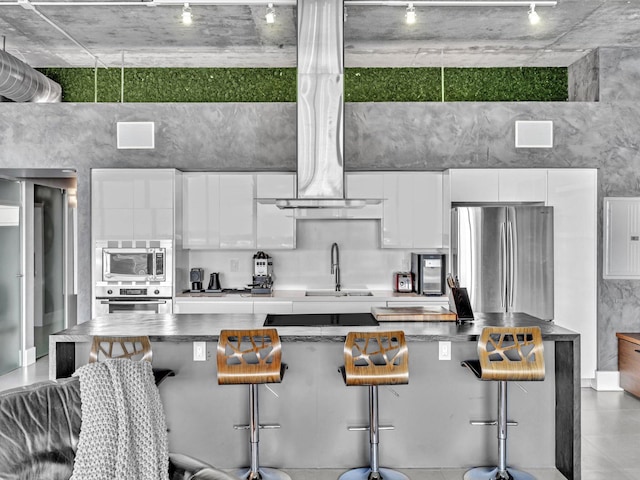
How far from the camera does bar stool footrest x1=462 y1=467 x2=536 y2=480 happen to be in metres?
3.77

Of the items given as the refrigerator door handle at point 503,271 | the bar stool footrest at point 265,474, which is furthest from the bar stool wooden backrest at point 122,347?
the refrigerator door handle at point 503,271

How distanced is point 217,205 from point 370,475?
3.34 meters

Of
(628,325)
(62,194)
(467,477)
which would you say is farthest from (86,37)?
(628,325)

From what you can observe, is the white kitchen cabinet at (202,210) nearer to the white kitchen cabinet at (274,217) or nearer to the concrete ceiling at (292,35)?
the white kitchen cabinet at (274,217)

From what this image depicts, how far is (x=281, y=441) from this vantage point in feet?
13.2

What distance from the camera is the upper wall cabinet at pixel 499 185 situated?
19.9 ft

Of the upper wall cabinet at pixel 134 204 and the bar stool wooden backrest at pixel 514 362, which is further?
the upper wall cabinet at pixel 134 204

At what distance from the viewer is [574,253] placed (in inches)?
239

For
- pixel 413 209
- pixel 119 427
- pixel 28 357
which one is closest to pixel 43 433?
pixel 119 427

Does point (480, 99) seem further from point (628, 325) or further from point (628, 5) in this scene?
point (628, 325)

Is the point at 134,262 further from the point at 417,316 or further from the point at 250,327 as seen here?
the point at 417,316

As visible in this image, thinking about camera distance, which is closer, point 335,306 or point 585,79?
point 335,306

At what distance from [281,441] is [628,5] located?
4.70 metres

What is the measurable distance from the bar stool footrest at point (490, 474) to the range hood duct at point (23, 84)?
17.3 ft
